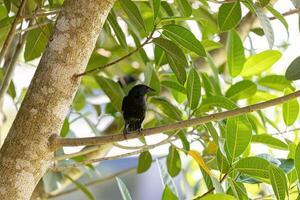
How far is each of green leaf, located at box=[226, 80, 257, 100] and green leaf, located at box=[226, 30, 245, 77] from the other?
52 millimetres

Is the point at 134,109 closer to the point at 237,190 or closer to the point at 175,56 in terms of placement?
the point at 175,56

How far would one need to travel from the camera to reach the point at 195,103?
4.23 ft

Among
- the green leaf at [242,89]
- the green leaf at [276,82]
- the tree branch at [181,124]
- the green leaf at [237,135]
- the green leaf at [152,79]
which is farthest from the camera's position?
the green leaf at [276,82]

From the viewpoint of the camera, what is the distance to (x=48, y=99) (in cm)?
100

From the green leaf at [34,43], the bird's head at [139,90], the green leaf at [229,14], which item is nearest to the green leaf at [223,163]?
the bird's head at [139,90]

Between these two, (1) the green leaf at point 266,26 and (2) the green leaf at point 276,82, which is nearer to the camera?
(1) the green leaf at point 266,26

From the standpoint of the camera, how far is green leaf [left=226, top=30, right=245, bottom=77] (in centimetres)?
152

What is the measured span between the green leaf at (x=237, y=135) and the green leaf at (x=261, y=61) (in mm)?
528

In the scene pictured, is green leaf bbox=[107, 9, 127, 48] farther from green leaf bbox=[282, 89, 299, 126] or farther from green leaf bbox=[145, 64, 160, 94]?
green leaf bbox=[282, 89, 299, 126]

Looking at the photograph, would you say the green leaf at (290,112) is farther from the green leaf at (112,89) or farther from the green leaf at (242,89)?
the green leaf at (112,89)

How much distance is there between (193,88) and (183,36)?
13 cm

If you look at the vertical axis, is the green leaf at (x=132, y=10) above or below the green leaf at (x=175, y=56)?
above

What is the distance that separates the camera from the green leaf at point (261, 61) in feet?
5.53

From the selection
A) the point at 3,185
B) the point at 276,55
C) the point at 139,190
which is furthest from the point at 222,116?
the point at 139,190
